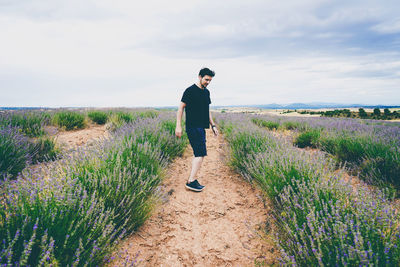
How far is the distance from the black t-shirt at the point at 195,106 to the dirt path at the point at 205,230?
1140mm

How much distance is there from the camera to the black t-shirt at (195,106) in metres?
3.22

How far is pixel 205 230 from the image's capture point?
2.48 metres

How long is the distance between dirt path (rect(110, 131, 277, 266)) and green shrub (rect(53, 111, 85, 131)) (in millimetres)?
5566

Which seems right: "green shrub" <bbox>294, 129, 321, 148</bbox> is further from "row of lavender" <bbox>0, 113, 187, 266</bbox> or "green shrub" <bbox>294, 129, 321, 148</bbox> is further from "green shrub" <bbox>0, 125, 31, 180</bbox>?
"green shrub" <bbox>0, 125, 31, 180</bbox>

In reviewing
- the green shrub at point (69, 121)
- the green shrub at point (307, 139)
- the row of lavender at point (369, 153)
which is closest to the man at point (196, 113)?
the row of lavender at point (369, 153)

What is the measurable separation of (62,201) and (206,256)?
144 cm

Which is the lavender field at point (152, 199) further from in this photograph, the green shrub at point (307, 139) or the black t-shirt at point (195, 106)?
the black t-shirt at point (195, 106)

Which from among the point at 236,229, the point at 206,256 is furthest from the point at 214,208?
the point at 206,256

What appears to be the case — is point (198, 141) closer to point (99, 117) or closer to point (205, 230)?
point (205, 230)

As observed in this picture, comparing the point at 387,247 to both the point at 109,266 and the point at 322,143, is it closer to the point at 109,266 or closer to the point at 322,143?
the point at 109,266

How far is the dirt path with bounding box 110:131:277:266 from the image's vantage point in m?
2.04

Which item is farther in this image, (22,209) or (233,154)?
(233,154)

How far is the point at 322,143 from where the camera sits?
17.3ft

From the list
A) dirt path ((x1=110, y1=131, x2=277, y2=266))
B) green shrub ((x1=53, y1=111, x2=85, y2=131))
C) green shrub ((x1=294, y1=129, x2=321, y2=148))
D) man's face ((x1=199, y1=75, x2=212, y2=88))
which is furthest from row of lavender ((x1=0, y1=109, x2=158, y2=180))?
green shrub ((x1=294, y1=129, x2=321, y2=148))
